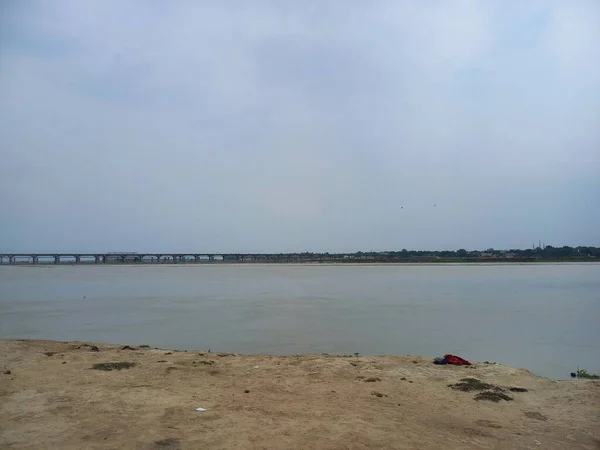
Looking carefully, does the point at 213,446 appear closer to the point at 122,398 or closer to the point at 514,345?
the point at 122,398

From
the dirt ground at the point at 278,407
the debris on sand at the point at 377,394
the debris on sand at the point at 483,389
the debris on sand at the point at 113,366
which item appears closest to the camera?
the dirt ground at the point at 278,407

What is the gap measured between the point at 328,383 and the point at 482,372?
3330 mm

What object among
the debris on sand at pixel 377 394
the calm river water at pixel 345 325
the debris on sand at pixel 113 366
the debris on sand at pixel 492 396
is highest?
the debris on sand at pixel 377 394

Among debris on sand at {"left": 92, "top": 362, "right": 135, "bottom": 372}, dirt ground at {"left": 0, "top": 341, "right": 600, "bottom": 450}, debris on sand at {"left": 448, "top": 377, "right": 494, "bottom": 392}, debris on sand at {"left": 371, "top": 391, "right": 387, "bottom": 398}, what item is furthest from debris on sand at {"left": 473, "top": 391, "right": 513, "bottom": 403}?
debris on sand at {"left": 92, "top": 362, "right": 135, "bottom": 372}

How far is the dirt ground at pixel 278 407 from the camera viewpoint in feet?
17.0

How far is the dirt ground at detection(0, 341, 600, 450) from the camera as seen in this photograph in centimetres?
518

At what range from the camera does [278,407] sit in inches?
252

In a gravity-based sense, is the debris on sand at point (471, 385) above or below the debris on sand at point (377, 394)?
below

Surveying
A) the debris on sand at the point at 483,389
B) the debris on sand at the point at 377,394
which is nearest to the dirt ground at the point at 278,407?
the debris on sand at the point at 377,394

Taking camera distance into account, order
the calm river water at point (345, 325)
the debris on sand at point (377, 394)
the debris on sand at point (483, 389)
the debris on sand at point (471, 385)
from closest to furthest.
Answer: the debris on sand at point (377, 394)
the debris on sand at point (483, 389)
the debris on sand at point (471, 385)
the calm river water at point (345, 325)

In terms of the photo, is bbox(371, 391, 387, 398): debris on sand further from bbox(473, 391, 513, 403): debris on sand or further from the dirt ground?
bbox(473, 391, 513, 403): debris on sand

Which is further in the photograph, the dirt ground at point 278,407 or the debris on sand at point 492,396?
the debris on sand at point 492,396

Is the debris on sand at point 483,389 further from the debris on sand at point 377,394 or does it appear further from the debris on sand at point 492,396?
the debris on sand at point 377,394

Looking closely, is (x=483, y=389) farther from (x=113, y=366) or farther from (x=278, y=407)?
(x=113, y=366)
